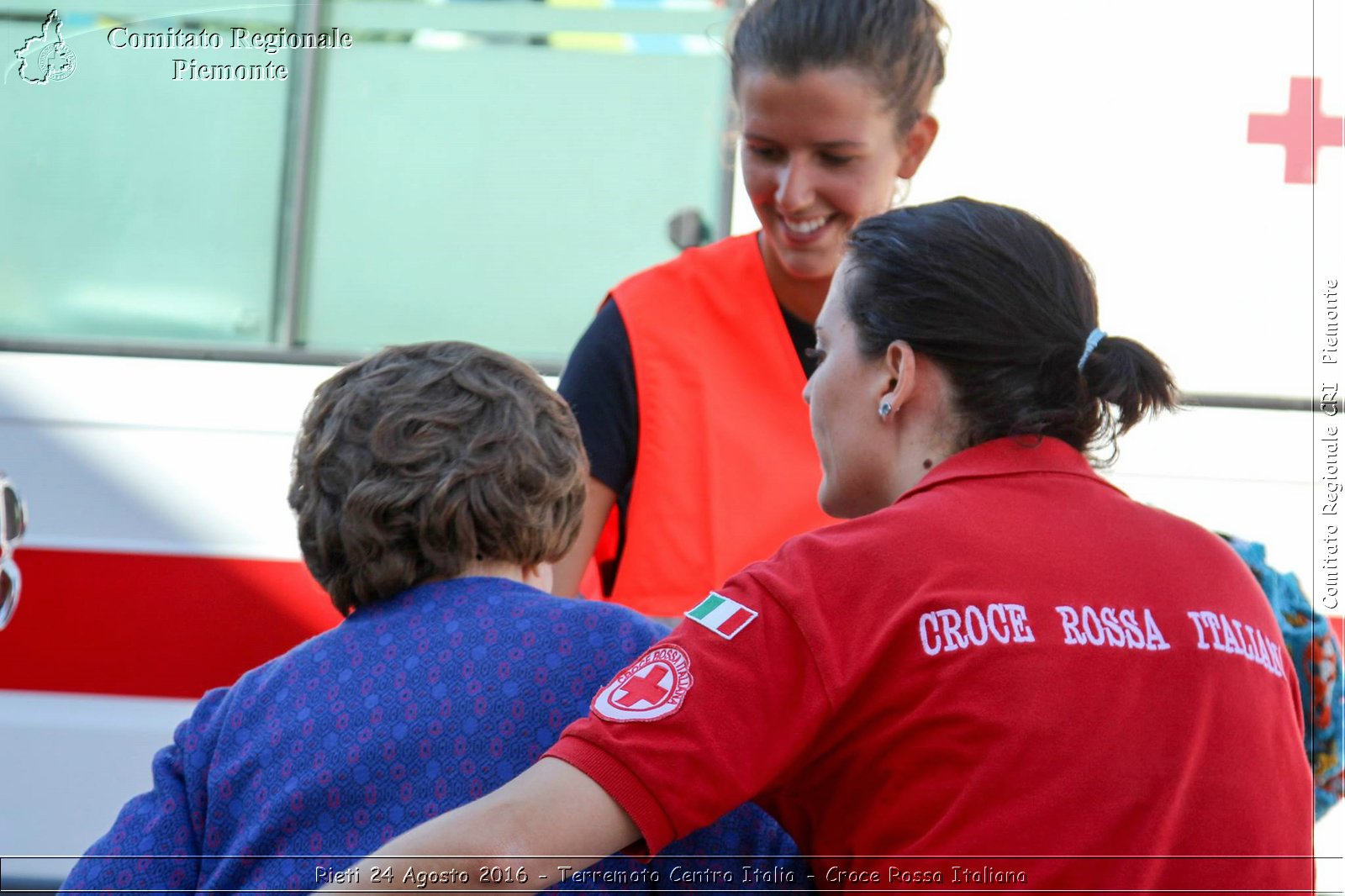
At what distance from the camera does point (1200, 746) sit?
3.93ft

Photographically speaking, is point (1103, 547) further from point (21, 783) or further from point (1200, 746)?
point (21, 783)

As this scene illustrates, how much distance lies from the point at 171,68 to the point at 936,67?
1.39 metres

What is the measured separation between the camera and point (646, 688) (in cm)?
117

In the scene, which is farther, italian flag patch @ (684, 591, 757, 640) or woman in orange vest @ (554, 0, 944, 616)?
woman in orange vest @ (554, 0, 944, 616)

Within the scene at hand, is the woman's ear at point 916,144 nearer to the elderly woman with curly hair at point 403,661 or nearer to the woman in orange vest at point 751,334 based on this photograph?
the woman in orange vest at point 751,334

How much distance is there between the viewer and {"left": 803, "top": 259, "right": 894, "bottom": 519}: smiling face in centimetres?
145

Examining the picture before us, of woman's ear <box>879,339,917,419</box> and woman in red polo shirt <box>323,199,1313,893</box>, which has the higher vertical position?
woman's ear <box>879,339,917,419</box>

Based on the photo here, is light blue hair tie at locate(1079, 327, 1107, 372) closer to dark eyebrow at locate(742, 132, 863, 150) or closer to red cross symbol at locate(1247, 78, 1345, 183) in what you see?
dark eyebrow at locate(742, 132, 863, 150)

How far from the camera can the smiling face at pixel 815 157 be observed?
205 centimetres

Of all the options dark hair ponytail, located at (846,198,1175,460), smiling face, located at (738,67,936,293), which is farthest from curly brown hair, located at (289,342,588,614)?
smiling face, located at (738,67,936,293)

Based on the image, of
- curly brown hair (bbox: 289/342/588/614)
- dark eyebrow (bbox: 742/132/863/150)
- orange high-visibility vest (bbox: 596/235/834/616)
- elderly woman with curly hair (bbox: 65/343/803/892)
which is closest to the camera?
elderly woman with curly hair (bbox: 65/343/803/892)

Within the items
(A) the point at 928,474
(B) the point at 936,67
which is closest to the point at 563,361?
(B) the point at 936,67

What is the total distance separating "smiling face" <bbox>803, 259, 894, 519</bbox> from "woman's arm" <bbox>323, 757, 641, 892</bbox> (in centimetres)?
50

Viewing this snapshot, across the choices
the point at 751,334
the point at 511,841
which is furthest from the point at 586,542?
the point at 511,841
